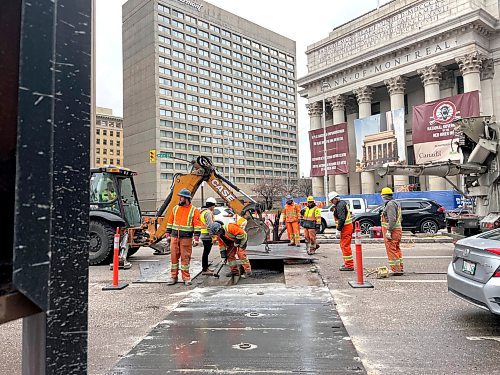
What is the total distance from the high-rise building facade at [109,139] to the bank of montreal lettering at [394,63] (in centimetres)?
8556

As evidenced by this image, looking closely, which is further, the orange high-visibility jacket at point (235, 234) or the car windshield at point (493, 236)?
the orange high-visibility jacket at point (235, 234)

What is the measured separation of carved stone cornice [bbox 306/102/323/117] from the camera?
4719cm

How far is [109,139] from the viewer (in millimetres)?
120312

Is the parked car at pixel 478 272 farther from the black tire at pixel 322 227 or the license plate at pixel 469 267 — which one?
the black tire at pixel 322 227

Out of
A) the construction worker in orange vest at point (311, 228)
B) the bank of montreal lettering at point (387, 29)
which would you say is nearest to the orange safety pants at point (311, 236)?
the construction worker in orange vest at point (311, 228)

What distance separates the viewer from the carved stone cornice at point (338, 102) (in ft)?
147

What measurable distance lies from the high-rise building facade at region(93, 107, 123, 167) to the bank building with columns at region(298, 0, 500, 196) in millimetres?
84528

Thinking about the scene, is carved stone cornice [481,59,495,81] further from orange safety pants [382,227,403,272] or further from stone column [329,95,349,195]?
orange safety pants [382,227,403,272]

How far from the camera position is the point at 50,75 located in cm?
118

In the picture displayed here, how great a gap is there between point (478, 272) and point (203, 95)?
9694 cm

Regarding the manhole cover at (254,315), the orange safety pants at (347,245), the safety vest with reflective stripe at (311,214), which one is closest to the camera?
the manhole cover at (254,315)

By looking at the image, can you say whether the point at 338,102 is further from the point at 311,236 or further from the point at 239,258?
the point at 239,258

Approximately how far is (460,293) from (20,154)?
559cm

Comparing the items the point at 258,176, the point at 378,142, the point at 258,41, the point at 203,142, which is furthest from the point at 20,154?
the point at 258,41
